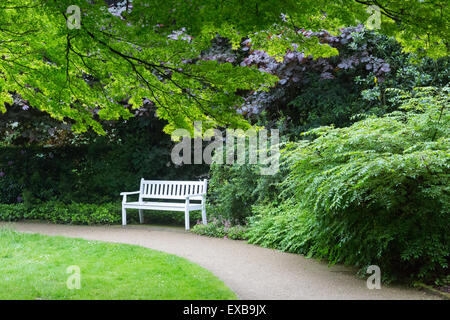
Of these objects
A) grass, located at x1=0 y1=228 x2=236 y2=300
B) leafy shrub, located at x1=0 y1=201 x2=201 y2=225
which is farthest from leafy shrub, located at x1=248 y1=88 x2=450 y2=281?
leafy shrub, located at x1=0 y1=201 x2=201 y2=225

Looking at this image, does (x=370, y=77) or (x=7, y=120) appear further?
(x=7, y=120)

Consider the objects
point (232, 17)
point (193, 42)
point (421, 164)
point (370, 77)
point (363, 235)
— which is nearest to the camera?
point (232, 17)

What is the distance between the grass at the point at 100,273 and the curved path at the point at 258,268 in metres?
0.38

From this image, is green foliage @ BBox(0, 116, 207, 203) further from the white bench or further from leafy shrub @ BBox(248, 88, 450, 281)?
A: leafy shrub @ BBox(248, 88, 450, 281)

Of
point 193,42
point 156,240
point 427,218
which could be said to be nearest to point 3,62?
point 193,42

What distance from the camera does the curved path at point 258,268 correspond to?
177 inches

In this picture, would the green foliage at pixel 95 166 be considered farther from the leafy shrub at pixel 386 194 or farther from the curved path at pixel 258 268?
the leafy shrub at pixel 386 194

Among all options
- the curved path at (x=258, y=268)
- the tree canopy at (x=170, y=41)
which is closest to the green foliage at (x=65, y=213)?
the curved path at (x=258, y=268)

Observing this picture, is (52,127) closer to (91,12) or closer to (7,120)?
(7,120)

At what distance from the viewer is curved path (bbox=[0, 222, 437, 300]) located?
14.7ft

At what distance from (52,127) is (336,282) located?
8.27 metres

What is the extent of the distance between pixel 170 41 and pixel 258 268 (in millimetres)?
3046

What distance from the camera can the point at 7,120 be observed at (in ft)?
34.8

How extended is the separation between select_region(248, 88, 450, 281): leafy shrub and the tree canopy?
108 cm
